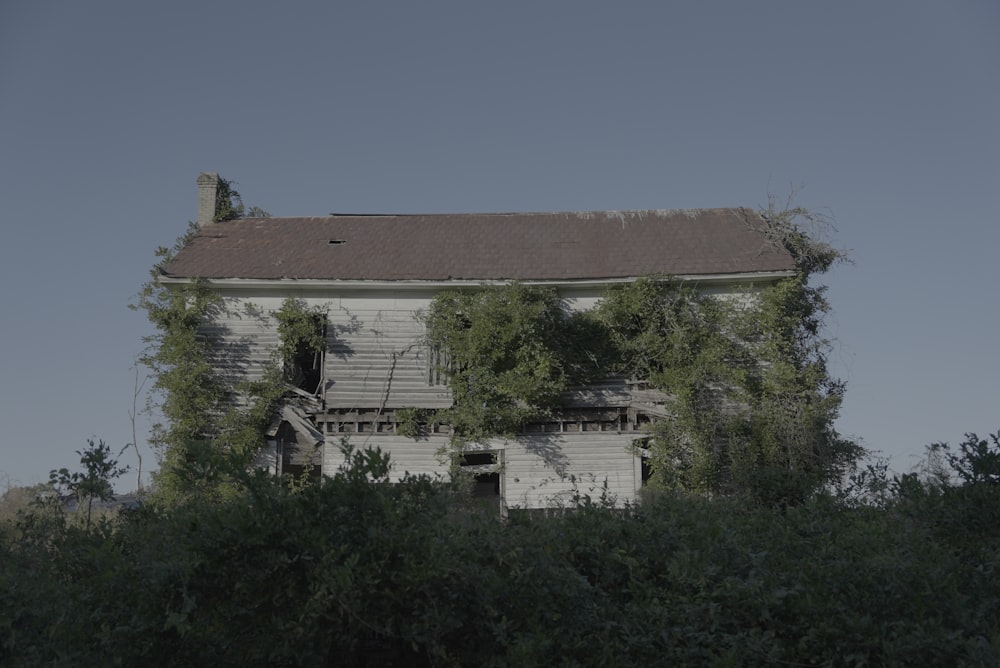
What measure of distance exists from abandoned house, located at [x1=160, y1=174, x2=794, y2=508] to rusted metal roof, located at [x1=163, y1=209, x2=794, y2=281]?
2.4 inches

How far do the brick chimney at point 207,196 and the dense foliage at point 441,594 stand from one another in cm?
1556

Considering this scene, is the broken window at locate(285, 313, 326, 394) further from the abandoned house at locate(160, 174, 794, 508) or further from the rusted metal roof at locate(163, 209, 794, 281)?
the rusted metal roof at locate(163, 209, 794, 281)

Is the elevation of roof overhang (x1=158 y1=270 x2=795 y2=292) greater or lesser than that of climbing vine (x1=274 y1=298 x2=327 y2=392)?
greater

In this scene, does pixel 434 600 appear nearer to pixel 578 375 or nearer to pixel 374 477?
pixel 374 477

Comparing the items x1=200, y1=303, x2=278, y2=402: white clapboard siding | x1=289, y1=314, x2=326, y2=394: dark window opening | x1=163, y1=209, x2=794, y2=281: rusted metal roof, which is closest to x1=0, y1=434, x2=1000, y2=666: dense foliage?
x1=200, y1=303, x2=278, y2=402: white clapboard siding

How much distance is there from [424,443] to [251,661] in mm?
12428

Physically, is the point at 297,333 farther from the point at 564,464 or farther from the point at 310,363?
the point at 564,464

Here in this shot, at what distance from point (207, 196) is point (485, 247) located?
7.08m

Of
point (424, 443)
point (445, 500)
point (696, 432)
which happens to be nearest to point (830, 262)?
point (696, 432)

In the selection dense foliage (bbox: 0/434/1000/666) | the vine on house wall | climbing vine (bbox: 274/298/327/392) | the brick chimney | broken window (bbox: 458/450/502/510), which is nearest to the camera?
dense foliage (bbox: 0/434/1000/666)

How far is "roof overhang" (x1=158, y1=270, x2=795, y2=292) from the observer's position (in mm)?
17859

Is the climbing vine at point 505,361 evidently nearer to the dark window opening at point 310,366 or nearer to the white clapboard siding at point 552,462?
the white clapboard siding at point 552,462

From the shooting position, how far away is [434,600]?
5.12 m

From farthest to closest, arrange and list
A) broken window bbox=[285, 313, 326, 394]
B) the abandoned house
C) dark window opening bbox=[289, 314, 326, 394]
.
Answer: dark window opening bbox=[289, 314, 326, 394], broken window bbox=[285, 313, 326, 394], the abandoned house
